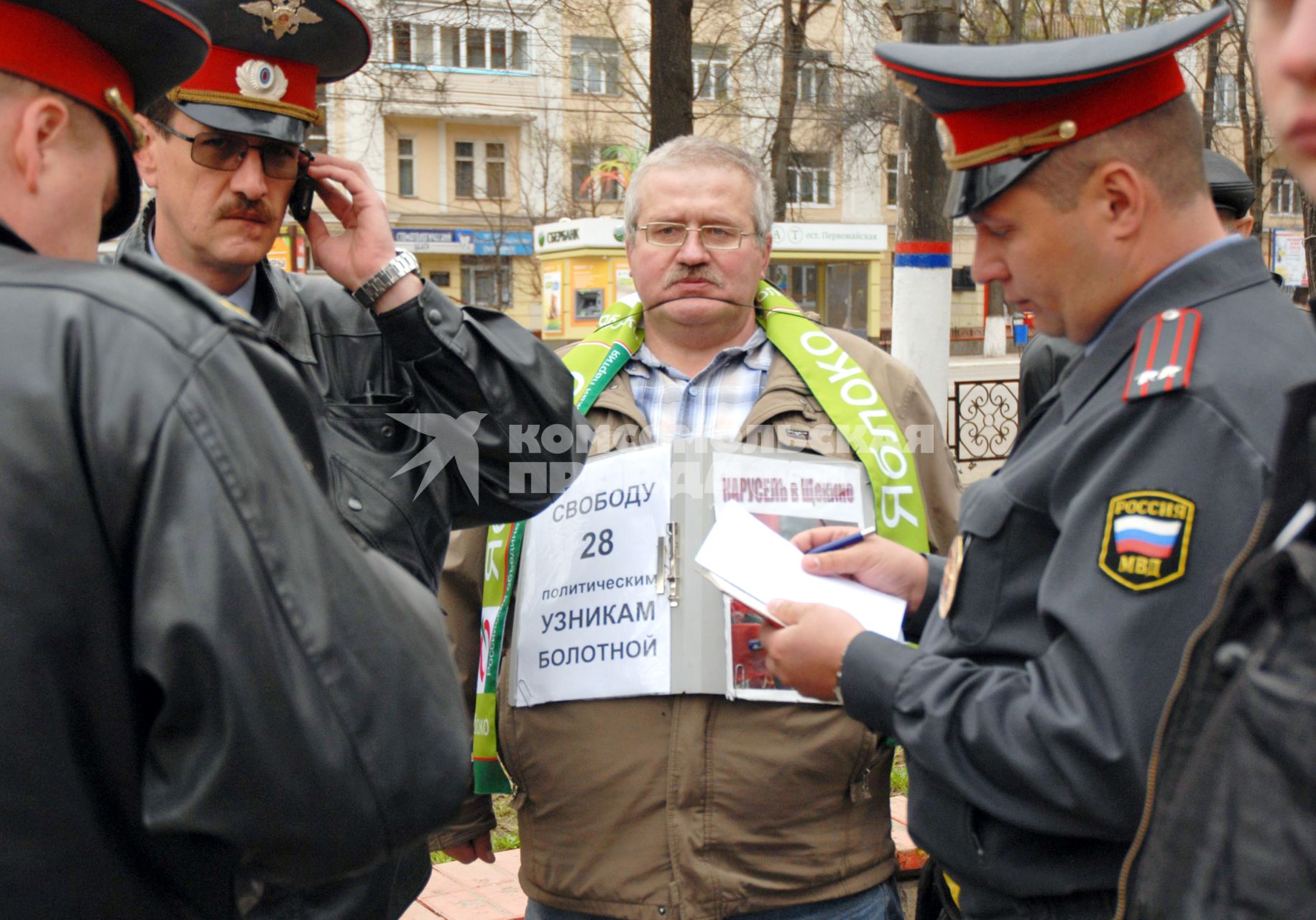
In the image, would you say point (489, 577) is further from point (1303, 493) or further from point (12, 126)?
point (1303, 493)

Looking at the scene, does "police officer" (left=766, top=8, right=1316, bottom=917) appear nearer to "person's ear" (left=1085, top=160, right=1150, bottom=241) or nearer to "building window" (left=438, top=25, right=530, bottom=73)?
"person's ear" (left=1085, top=160, right=1150, bottom=241)

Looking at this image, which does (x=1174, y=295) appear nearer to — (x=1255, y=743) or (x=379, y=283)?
(x=1255, y=743)

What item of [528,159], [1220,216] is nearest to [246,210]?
[1220,216]

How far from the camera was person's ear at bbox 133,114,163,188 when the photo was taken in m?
2.42

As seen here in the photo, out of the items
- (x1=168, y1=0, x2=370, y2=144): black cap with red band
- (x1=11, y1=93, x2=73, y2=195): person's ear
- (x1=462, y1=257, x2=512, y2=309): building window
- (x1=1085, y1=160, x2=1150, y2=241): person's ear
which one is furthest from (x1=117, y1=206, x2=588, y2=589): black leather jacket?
(x1=462, y1=257, x2=512, y2=309): building window

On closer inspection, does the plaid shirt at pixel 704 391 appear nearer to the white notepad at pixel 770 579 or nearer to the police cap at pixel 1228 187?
the white notepad at pixel 770 579

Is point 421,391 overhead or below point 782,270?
below

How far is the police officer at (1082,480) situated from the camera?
1620 mm

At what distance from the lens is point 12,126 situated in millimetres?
Answer: 1339

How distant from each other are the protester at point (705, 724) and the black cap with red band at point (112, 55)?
4.67 ft

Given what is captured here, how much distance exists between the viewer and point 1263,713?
3.34 feet

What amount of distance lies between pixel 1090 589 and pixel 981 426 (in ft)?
40.4

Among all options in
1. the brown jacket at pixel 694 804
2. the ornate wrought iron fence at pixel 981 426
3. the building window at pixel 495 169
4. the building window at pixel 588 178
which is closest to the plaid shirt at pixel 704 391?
the brown jacket at pixel 694 804

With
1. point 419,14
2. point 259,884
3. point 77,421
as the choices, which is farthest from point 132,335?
point 419,14
